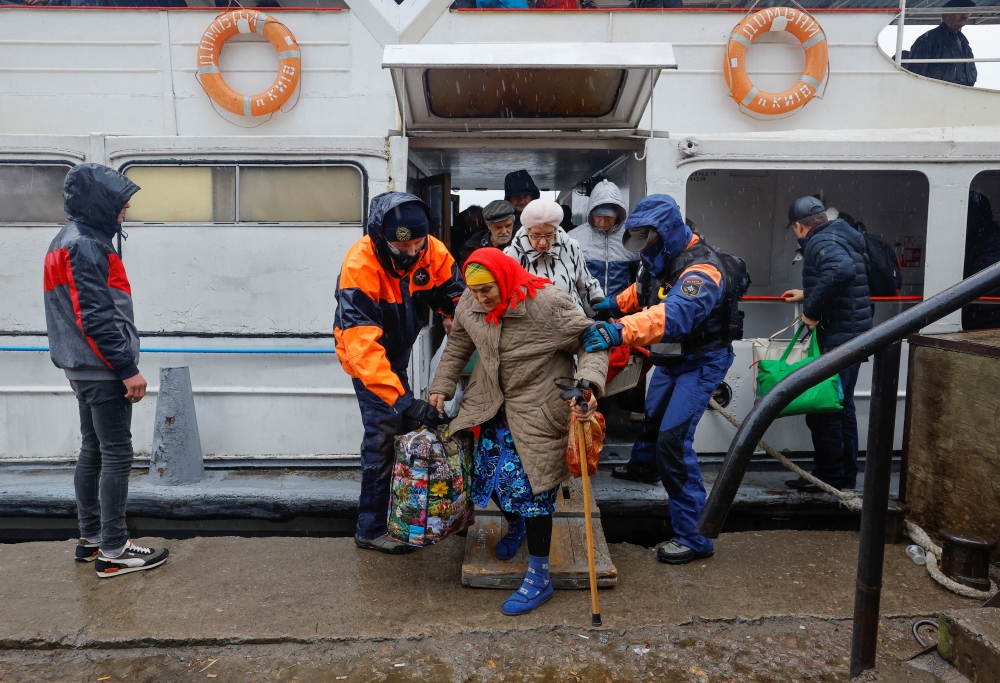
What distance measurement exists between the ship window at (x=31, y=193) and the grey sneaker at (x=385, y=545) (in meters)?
2.98

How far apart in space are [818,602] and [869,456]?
1623mm

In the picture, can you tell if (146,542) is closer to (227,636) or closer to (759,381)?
(227,636)

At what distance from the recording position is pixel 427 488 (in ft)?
10.8

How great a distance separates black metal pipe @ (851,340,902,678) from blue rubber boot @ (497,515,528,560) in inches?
69.4

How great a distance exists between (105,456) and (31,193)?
2.23m

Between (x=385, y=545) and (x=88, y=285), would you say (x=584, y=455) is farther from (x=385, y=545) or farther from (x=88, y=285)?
(x=88, y=285)

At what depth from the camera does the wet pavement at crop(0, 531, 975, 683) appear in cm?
289

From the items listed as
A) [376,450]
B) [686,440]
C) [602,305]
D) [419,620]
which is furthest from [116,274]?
[686,440]

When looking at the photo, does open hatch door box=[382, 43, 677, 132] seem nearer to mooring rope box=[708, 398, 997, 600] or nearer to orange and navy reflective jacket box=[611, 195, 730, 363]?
orange and navy reflective jacket box=[611, 195, 730, 363]

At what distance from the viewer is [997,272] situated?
179cm

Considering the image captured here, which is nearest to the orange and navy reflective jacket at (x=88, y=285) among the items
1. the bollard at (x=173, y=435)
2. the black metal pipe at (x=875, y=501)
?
the bollard at (x=173, y=435)

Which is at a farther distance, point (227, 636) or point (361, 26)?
point (361, 26)

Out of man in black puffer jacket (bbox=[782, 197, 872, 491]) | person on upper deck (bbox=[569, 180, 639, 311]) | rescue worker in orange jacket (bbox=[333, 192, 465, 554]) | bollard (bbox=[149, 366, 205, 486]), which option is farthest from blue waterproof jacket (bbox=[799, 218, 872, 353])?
bollard (bbox=[149, 366, 205, 486])

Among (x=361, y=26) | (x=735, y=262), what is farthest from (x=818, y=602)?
(x=361, y=26)
